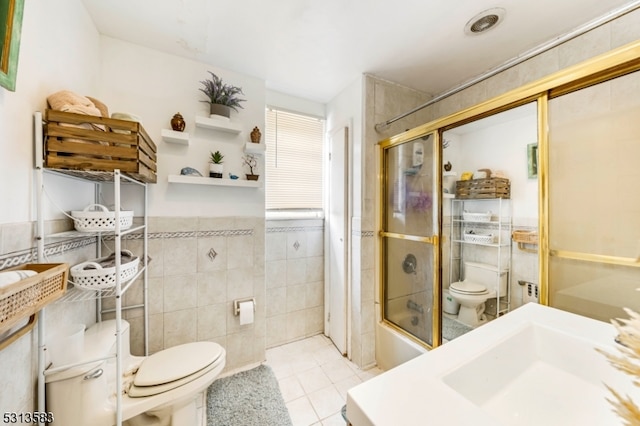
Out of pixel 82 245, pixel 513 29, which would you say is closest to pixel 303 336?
pixel 82 245

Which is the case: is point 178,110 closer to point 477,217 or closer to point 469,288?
point 477,217

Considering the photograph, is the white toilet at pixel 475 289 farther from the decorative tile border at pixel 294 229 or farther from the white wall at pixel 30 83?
the white wall at pixel 30 83

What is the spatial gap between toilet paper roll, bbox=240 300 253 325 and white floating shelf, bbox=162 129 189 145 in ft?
4.02

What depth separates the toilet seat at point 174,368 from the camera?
1114 millimetres

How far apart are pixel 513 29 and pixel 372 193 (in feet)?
4.21

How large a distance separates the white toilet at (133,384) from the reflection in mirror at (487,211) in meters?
1.56

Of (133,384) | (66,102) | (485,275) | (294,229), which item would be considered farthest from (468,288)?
(66,102)

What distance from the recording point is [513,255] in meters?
1.75

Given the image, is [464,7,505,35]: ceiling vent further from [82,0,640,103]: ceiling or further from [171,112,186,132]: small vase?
[171,112,186,132]: small vase

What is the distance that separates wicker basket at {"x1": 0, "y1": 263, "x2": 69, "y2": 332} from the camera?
563 millimetres

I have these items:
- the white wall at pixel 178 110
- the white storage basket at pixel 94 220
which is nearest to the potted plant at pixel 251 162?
the white wall at pixel 178 110

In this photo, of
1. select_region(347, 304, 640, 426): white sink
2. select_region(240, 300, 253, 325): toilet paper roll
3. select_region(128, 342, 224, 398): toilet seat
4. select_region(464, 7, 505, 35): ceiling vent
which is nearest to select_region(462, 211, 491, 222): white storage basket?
select_region(347, 304, 640, 426): white sink

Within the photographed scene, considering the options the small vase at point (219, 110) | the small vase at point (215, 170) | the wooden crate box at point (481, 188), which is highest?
the small vase at point (219, 110)

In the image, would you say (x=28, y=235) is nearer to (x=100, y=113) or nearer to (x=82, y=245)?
(x=82, y=245)
